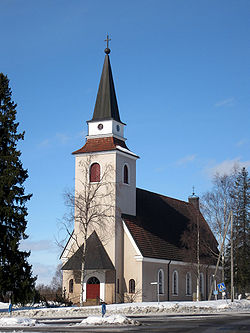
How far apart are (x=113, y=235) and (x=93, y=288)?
175 inches

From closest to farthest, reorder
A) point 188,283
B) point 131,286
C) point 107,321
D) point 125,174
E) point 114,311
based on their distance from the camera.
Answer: point 107,321
point 114,311
point 131,286
point 125,174
point 188,283

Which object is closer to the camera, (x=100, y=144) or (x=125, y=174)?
(x=100, y=144)

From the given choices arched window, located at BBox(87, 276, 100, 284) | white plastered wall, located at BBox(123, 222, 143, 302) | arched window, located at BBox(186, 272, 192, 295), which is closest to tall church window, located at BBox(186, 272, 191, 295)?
arched window, located at BBox(186, 272, 192, 295)

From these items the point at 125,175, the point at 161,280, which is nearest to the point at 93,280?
the point at 161,280

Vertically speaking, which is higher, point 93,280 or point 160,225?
point 160,225

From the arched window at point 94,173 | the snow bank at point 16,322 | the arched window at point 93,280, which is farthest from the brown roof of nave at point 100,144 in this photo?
the snow bank at point 16,322

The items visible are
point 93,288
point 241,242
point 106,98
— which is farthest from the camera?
point 241,242

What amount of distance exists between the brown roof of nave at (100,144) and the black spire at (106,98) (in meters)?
1.87

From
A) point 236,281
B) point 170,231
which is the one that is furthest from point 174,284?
point 236,281

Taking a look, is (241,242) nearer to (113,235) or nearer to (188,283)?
(188,283)

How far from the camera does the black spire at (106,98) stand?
47.9 metres

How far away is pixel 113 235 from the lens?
1768 inches

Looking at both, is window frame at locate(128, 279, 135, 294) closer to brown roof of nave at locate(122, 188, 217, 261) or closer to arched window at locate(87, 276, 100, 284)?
brown roof of nave at locate(122, 188, 217, 261)

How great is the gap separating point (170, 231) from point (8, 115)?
22.0 metres
